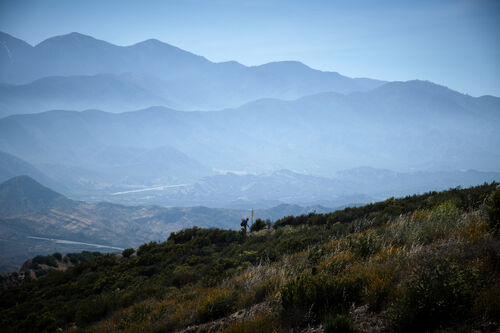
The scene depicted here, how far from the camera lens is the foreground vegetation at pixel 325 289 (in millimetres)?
3855

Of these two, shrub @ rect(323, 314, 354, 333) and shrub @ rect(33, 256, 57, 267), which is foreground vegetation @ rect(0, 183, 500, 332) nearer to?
shrub @ rect(323, 314, 354, 333)

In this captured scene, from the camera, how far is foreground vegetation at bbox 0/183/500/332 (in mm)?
3855

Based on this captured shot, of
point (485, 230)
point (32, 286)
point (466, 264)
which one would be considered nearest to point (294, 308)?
point (466, 264)

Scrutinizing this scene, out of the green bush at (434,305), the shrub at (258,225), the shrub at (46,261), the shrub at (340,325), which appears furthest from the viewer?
the shrub at (46,261)

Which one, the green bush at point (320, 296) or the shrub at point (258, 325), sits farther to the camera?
the green bush at point (320, 296)

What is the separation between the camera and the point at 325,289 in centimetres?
503

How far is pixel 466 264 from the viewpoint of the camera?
4715 millimetres

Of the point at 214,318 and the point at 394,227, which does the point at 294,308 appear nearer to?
the point at 214,318

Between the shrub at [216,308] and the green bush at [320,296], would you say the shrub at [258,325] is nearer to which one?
the green bush at [320,296]

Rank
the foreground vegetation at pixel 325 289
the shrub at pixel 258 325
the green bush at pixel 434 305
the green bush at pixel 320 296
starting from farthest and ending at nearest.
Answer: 1. the green bush at pixel 320 296
2. the shrub at pixel 258 325
3. the foreground vegetation at pixel 325 289
4. the green bush at pixel 434 305

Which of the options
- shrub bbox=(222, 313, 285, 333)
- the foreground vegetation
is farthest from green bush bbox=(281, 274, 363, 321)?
shrub bbox=(222, 313, 285, 333)

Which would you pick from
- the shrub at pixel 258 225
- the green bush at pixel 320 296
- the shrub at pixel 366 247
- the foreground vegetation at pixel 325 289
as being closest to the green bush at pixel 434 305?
the foreground vegetation at pixel 325 289

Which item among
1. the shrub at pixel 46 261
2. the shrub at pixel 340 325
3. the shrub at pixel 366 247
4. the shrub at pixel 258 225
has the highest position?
the shrub at pixel 366 247

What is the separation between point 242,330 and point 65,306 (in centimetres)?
895
